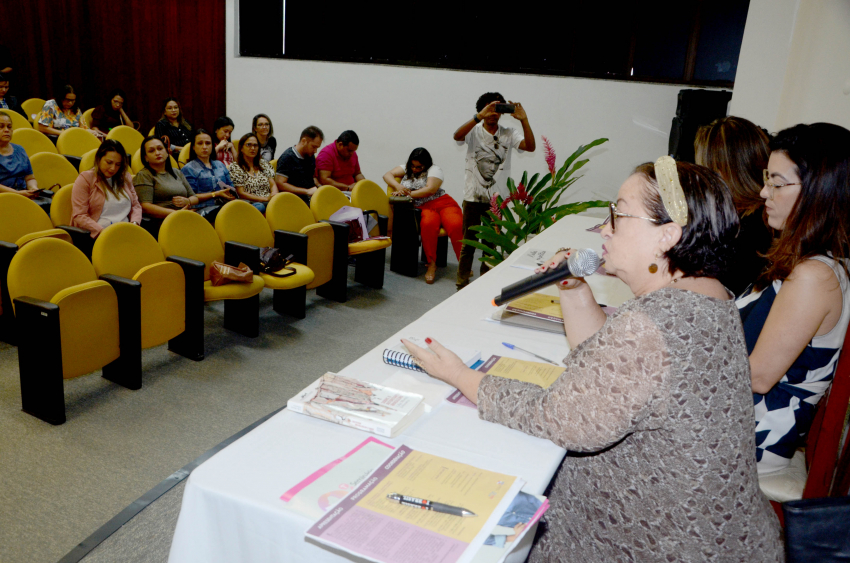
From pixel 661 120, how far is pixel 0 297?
5.88m

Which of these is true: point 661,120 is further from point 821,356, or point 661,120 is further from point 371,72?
point 821,356

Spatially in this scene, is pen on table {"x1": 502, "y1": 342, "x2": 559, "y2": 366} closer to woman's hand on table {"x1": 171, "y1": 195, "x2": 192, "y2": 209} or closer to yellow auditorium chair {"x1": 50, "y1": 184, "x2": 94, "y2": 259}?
yellow auditorium chair {"x1": 50, "y1": 184, "x2": 94, "y2": 259}

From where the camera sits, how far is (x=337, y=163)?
19.4 ft

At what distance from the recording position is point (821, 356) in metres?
1.64

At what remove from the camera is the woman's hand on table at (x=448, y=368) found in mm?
1418

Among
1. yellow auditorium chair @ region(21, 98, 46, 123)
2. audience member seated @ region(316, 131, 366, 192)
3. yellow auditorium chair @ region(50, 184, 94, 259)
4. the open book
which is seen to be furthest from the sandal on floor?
yellow auditorium chair @ region(21, 98, 46, 123)

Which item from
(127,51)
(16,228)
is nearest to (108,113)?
(127,51)

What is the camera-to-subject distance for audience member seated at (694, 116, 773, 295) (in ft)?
6.65

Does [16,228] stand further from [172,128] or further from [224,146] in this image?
[172,128]

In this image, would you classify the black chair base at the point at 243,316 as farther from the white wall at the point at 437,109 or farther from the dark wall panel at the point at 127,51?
the dark wall panel at the point at 127,51

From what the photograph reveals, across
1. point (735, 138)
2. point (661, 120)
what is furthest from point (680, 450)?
point (661, 120)

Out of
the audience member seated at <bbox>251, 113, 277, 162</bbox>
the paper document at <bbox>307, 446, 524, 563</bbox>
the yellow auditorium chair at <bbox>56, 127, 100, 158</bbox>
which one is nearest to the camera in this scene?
the paper document at <bbox>307, 446, 524, 563</bbox>

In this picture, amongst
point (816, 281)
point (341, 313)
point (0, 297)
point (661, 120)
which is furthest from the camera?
point (661, 120)

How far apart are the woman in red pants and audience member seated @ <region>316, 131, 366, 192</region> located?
0.52m
